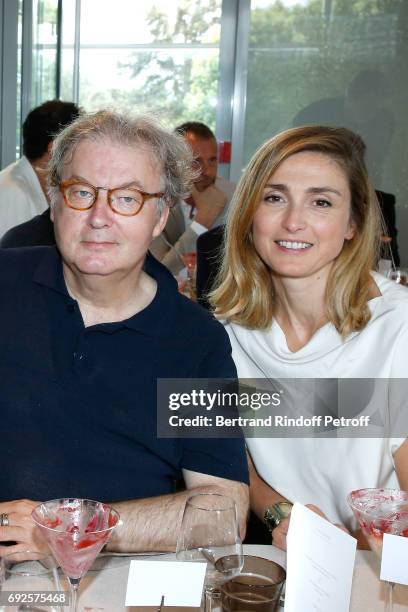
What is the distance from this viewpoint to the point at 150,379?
1904mm

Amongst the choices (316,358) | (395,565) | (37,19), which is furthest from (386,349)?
(37,19)

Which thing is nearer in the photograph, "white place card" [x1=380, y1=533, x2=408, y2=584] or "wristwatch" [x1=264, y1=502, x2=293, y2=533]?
"white place card" [x1=380, y1=533, x2=408, y2=584]

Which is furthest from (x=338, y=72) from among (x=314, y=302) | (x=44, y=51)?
(x=314, y=302)

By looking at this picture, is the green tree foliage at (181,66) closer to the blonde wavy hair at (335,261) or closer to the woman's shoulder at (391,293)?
the blonde wavy hair at (335,261)

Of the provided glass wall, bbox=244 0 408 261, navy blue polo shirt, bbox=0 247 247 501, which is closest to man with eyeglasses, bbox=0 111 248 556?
navy blue polo shirt, bbox=0 247 247 501

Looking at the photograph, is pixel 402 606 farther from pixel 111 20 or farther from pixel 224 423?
pixel 111 20

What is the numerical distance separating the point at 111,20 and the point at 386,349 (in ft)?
18.7

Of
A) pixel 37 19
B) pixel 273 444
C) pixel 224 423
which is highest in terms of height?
pixel 37 19

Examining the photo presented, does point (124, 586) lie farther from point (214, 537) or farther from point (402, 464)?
point (402, 464)

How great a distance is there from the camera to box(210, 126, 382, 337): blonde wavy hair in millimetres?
2178

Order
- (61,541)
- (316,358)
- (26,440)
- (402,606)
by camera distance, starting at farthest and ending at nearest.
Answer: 1. (316,358)
2. (26,440)
3. (402,606)
4. (61,541)

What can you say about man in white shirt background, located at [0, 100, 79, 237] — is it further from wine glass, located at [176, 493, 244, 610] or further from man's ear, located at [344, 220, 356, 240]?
wine glass, located at [176, 493, 244, 610]

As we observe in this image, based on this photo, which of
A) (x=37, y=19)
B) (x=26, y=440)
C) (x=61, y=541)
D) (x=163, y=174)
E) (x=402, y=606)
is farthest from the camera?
(x=37, y=19)

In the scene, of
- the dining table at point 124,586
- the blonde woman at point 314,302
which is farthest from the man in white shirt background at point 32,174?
the dining table at point 124,586
